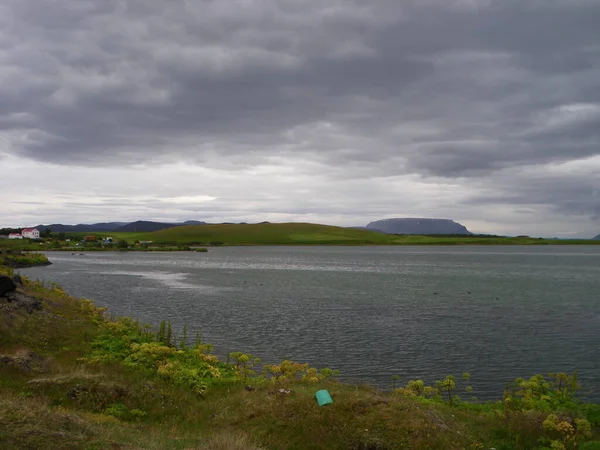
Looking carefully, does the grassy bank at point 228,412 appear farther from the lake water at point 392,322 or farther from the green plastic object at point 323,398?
the lake water at point 392,322

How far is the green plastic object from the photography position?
48.1 ft

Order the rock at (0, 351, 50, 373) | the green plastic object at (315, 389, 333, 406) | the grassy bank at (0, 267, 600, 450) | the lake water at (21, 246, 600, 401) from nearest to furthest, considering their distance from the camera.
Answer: the grassy bank at (0, 267, 600, 450)
the green plastic object at (315, 389, 333, 406)
the rock at (0, 351, 50, 373)
the lake water at (21, 246, 600, 401)

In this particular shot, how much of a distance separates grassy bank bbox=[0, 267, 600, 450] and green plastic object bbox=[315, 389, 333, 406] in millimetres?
191

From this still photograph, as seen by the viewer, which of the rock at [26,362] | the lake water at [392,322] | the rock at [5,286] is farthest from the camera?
the rock at [5,286]

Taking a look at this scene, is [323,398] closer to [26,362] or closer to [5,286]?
[26,362]

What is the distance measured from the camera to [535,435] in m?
13.9

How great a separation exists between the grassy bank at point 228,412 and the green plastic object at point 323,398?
0.63 feet

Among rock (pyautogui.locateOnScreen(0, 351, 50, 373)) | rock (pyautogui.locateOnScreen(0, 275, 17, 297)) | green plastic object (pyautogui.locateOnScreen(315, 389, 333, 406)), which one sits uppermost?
rock (pyautogui.locateOnScreen(0, 275, 17, 297))

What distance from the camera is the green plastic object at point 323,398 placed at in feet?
48.1

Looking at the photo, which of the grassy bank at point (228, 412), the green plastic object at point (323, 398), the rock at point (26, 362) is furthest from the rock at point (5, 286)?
the green plastic object at point (323, 398)

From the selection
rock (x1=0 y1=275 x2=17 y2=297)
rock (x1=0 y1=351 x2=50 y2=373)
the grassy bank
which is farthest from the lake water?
rock (x1=0 y1=351 x2=50 y2=373)

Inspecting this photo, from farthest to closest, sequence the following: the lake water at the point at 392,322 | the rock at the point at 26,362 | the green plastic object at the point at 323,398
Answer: the lake water at the point at 392,322
the rock at the point at 26,362
the green plastic object at the point at 323,398

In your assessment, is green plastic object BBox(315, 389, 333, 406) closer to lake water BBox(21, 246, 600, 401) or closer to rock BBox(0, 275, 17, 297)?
lake water BBox(21, 246, 600, 401)

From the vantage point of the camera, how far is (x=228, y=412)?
15.7 meters
